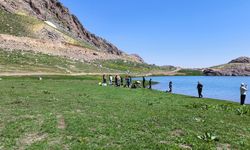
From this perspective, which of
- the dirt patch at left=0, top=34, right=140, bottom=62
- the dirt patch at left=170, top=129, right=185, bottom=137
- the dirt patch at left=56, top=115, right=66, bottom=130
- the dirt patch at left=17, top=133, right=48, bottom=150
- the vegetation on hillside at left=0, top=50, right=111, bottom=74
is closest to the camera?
the dirt patch at left=17, top=133, right=48, bottom=150

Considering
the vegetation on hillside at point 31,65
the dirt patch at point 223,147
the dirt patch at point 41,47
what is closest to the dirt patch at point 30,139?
the dirt patch at point 223,147

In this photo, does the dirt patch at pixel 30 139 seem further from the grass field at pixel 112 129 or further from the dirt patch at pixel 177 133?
the dirt patch at pixel 177 133

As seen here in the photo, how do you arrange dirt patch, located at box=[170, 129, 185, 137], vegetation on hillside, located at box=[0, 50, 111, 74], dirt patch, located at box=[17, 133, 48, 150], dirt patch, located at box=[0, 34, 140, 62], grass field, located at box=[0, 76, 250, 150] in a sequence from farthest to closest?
dirt patch, located at box=[0, 34, 140, 62]
vegetation on hillside, located at box=[0, 50, 111, 74]
dirt patch, located at box=[170, 129, 185, 137]
grass field, located at box=[0, 76, 250, 150]
dirt patch, located at box=[17, 133, 48, 150]

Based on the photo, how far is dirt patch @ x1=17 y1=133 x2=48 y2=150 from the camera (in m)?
20.5

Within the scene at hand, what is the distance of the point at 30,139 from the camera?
21.5 meters

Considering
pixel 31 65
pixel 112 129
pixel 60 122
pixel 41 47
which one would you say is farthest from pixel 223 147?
pixel 41 47

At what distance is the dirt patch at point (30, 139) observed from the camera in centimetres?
2047

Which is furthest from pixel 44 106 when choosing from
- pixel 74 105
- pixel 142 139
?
pixel 142 139

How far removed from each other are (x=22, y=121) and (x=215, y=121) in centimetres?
1347

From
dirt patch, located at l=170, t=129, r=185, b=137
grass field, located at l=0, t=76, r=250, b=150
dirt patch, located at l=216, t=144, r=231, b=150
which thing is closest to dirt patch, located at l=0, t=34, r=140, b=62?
grass field, located at l=0, t=76, r=250, b=150

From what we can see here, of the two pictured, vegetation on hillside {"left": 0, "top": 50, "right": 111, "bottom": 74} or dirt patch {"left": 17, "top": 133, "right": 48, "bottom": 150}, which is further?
vegetation on hillside {"left": 0, "top": 50, "right": 111, "bottom": 74}

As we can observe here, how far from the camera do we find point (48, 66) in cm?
11938

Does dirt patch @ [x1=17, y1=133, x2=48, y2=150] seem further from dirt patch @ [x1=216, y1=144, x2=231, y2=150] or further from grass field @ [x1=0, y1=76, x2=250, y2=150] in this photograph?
dirt patch @ [x1=216, y1=144, x2=231, y2=150]

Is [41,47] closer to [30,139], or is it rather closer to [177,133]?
[177,133]
